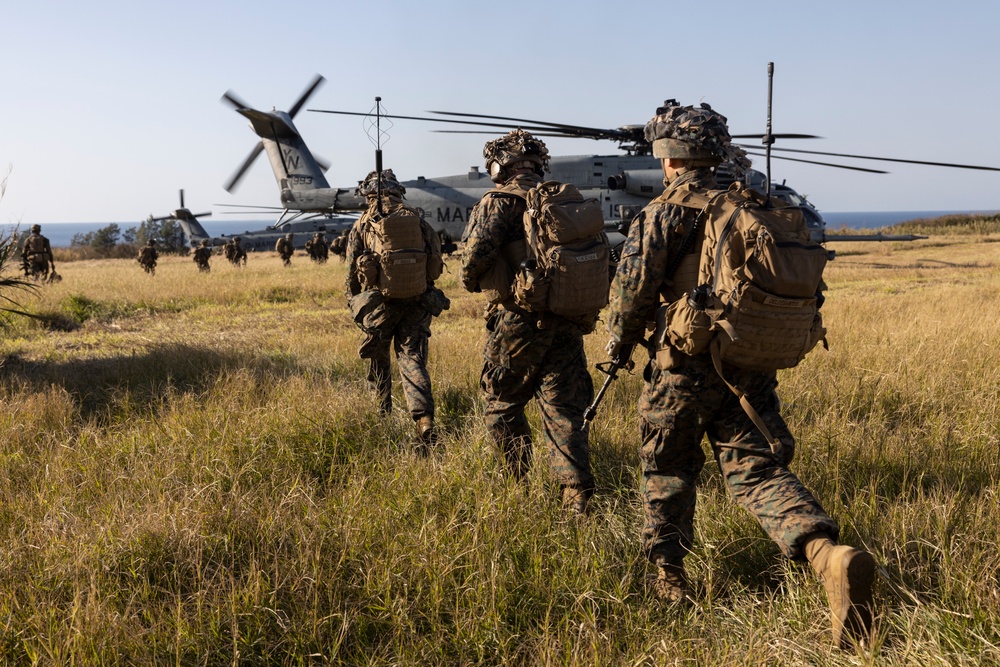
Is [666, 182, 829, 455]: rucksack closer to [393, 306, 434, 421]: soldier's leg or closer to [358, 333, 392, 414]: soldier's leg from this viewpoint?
[393, 306, 434, 421]: soldier's leg

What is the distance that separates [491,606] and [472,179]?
52.3 feet

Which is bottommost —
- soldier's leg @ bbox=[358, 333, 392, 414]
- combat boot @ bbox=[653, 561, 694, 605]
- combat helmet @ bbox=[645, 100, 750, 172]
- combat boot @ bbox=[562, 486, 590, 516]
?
combat boot @ bbox=[653, 561, 694, 605]

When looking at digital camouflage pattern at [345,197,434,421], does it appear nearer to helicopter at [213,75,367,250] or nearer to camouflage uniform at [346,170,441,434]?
camouflage uniform at [346,170,441,434]

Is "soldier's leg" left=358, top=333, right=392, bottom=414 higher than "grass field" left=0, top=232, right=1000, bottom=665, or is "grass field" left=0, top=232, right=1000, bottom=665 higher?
"soldier's leg" left=358, top=333, right=392, bottom=414

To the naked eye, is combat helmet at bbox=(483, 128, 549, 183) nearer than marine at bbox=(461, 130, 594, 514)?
No

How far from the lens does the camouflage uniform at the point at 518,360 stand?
3.82 meters

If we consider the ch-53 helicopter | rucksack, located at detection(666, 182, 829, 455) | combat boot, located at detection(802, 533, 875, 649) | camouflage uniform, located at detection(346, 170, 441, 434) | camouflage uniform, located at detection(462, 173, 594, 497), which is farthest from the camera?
the ch-53 helicopter

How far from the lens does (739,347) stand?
2.63 m

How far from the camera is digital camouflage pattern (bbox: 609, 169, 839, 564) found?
108 inches

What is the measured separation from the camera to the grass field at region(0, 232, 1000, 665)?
7.97 ft

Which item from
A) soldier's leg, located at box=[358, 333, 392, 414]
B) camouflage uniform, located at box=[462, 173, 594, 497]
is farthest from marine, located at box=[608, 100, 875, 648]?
soldier's leg, located at box=[358, 333, 392, 414]

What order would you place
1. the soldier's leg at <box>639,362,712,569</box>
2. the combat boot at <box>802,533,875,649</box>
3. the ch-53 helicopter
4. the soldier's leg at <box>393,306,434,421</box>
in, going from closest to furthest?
the combat boot at <box>802,533,875,649</box> < the soldier's leg at <box>639,362,712,569</box> < the soldier's leg at <box>393,306,434,421</box> < the ch-53 helicopter

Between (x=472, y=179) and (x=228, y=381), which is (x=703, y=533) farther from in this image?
(x=472, y=179)

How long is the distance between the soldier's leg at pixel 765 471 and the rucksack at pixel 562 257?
3.45ft
